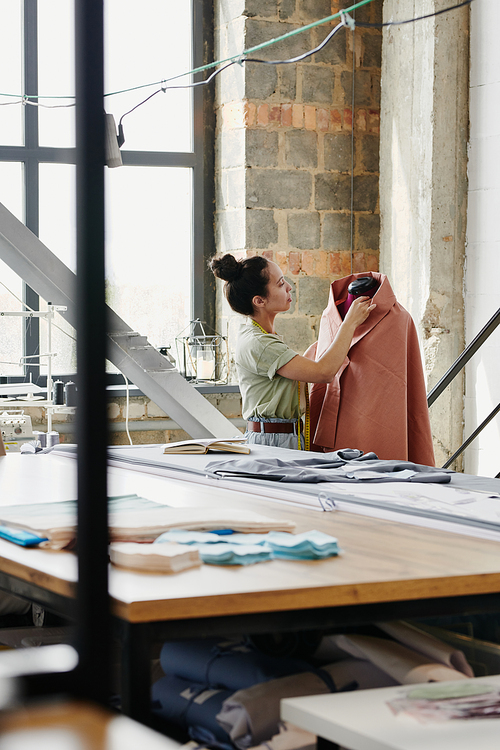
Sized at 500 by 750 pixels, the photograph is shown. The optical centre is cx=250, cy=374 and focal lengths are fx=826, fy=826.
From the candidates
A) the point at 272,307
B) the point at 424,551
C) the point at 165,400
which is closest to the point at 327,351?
the point at 272,307

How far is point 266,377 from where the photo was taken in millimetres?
3055

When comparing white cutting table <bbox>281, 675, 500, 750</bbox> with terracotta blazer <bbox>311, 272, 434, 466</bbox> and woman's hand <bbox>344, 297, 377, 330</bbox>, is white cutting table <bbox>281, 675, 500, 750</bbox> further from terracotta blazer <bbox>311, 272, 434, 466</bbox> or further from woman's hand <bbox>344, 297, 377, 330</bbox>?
woman's hand <bbox>344, 297, 377, 330</bbox>

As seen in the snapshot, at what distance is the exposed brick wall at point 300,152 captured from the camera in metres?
4.42

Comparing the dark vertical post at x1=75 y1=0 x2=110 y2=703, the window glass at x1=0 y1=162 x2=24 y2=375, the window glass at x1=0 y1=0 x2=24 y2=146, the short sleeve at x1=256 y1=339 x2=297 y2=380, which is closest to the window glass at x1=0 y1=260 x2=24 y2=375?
the window glass at x1=0 y1=162 x2=24 y2=375

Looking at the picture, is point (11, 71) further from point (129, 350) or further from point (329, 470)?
point (329, 470)

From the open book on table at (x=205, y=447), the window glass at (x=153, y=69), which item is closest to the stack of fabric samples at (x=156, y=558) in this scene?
the open book on table at (x=205, y=447)

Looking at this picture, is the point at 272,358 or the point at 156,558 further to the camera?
the point at 272,358

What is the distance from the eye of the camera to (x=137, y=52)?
4.61 m

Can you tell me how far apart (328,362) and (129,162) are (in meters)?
2.22

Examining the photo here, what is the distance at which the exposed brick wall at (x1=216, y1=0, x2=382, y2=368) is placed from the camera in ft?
14.5

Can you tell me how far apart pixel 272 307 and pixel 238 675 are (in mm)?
2114

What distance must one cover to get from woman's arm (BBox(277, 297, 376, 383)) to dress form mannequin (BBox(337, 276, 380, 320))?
0.11 meters

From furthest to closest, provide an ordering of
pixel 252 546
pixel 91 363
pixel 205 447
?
pixel 205 447 < pixel 252 546 < pixel 91 363

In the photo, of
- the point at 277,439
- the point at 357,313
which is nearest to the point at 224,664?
the point at 277,439
